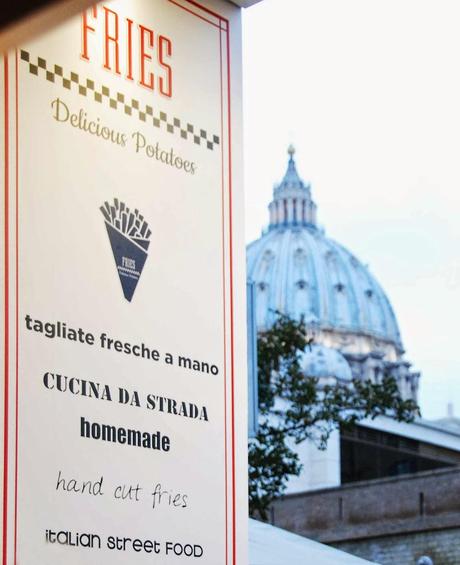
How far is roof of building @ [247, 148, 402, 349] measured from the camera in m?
91.4

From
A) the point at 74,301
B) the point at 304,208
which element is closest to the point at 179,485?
the point at 74,301


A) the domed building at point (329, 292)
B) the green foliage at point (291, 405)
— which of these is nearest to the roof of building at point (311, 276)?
the domed building at point (329, 292)

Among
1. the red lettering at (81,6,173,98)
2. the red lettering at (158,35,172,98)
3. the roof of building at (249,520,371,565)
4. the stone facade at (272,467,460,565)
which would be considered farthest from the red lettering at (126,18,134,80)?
the stone facade at (272,467,460,565)

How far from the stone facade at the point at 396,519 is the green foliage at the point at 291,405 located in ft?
31.5

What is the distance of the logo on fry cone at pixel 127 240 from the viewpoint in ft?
14.1

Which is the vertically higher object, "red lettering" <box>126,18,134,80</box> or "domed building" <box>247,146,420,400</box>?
"domed building" <box>247,146,420,400</box>

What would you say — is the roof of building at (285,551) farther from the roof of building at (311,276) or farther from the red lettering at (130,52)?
the roof of building at (311,276)

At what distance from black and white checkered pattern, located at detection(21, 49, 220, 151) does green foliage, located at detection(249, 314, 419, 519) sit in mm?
10894

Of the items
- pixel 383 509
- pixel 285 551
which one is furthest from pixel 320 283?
pixel 285 551

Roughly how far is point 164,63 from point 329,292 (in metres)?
88.5

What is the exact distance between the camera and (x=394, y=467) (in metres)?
38.6

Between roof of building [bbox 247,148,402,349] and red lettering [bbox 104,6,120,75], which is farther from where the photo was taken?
roof of building [bbox 247,148,402,349]

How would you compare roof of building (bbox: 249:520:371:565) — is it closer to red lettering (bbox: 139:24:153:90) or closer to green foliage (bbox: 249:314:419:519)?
red lettering (bbox: 139:24:153:90)

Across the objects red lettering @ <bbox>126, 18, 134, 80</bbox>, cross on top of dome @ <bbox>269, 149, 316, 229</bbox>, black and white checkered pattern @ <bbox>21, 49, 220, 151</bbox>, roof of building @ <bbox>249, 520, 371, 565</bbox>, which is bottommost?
roof of building @ <bbox>249, 520, 371, 565</bbox>
